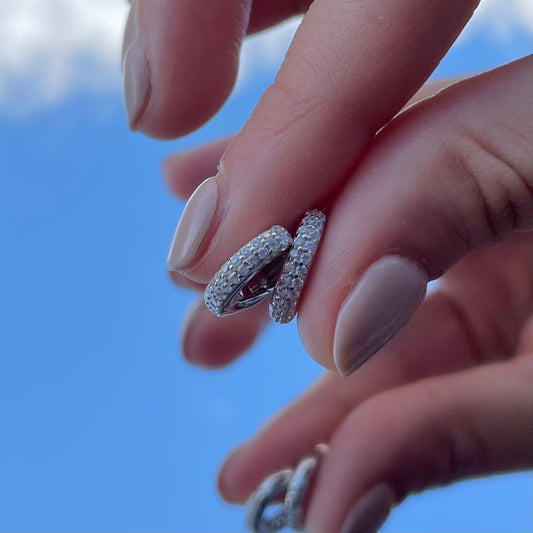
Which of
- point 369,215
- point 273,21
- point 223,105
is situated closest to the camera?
point 369,215

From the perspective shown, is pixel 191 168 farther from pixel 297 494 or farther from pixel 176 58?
pixel 297 494

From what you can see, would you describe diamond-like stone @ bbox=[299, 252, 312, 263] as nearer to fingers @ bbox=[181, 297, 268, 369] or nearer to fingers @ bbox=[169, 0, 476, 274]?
fingers @ bbox=[169, 0, 476, 274]

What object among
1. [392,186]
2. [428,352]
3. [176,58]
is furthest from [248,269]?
[428,352]

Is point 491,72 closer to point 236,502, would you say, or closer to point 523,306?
point 523,306

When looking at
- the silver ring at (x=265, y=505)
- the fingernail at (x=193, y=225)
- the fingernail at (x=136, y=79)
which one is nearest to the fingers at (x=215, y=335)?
the silver ring at (x=265, y=505)

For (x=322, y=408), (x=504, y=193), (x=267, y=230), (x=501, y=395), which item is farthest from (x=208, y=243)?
(x=322, y=408)
